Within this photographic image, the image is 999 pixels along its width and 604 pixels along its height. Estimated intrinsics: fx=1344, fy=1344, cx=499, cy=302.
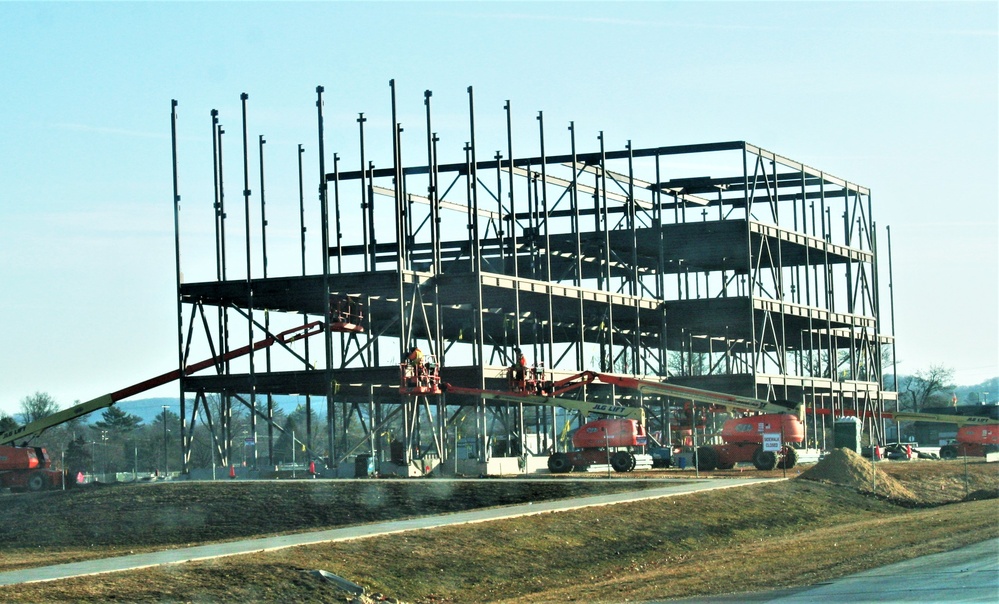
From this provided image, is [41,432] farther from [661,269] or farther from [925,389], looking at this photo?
[925,389]

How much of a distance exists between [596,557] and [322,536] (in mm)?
6216

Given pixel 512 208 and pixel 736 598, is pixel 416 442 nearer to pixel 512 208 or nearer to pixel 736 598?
pixel 512 208

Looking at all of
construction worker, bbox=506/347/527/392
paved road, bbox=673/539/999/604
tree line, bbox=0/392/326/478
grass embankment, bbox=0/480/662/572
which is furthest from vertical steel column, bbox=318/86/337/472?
tree line, bbox=0/392/326/478

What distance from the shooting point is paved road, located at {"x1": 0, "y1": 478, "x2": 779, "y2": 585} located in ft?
79.8

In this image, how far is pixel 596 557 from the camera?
3041 cm

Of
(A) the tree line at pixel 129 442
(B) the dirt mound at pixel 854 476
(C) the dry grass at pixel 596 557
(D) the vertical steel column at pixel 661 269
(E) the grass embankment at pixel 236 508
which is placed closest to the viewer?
(C) the dry grass at pixel 596 557

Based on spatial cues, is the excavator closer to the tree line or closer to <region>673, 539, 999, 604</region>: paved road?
<region>673, 539, 999, 604</region>: paved road

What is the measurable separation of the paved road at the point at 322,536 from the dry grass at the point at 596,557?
40.3 inches

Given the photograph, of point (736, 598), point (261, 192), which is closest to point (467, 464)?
point (261, 192)

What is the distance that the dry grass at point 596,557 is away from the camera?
74.8ft

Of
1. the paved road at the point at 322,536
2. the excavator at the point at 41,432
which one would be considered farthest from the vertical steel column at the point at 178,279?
the paved road at the point at 322,536

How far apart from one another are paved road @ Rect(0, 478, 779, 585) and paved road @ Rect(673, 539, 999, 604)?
10.4 meters

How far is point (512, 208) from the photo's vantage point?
2625 inches

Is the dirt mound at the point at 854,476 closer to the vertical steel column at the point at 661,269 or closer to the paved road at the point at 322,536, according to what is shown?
the paved road at the point at 322,536
